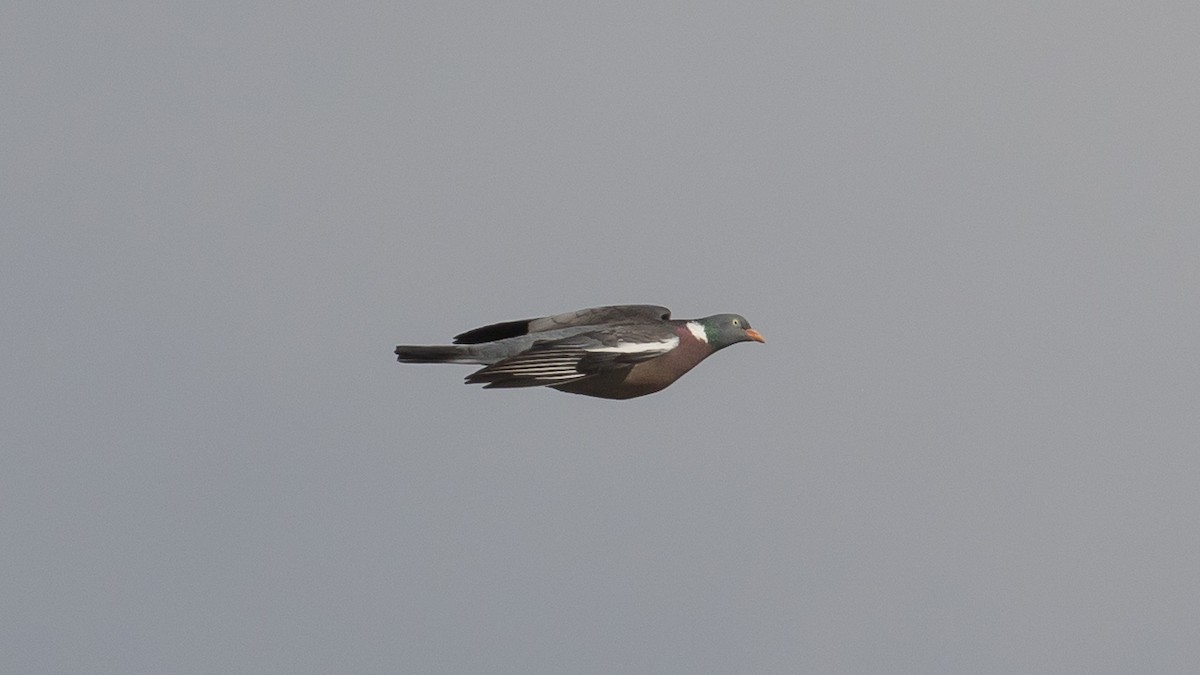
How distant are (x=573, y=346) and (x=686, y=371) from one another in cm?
177

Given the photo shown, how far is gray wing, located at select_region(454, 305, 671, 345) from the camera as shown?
17797 millimetres

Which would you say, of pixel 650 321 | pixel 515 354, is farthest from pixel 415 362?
pixel 650 321

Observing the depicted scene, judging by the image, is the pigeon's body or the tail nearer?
the pigeon's body

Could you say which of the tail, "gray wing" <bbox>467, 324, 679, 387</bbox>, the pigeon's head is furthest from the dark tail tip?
the pigeon's head

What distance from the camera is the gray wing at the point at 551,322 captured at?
1780cm

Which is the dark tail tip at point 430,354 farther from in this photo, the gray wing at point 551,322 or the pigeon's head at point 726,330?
the pigeon's head at point 726,330

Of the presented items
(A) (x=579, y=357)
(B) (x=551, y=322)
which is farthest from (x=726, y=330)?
(A) (x=579, y=357)

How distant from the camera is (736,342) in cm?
1803

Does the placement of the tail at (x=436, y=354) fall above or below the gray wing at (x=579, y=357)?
above

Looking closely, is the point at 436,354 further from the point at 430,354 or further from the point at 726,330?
the point at 726,330

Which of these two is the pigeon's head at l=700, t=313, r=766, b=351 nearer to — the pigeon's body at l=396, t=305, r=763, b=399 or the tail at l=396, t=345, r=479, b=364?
the pigeon's body at l=396, t=305, r=763, b=399

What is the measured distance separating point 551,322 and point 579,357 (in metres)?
1.94

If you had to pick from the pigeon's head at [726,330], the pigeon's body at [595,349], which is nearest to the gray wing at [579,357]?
the pigeon's body at [595,349]

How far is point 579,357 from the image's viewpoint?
1594 centimetres
